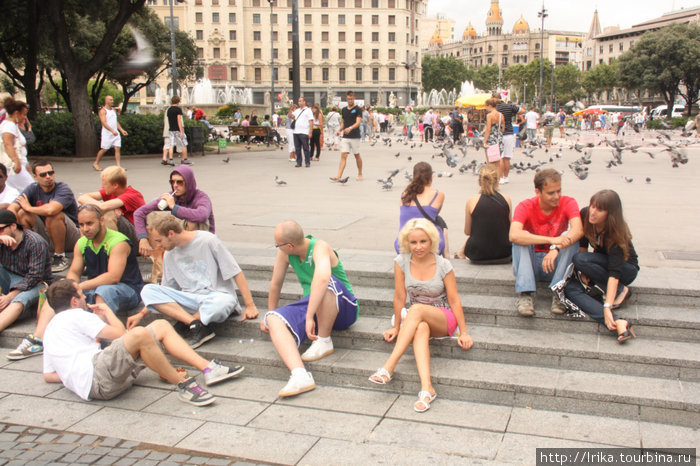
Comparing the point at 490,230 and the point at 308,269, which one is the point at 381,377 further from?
the point at 490,230

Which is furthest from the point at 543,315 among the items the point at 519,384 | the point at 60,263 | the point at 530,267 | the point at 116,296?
the point at 60,263

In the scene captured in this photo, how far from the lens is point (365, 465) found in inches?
141

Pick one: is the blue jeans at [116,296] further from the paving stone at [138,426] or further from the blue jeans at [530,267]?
the blue jeans at [530,267]

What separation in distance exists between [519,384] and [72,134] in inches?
A: 671

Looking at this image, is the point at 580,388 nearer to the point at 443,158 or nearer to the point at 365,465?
the point at 365,465

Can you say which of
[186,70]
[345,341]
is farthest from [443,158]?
[186,70]

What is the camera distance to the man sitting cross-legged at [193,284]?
5172 millimetres

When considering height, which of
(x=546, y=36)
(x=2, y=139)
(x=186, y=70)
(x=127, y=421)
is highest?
(x=546, y=36)

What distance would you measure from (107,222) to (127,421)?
2568mm

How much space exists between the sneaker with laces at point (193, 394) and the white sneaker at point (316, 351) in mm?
747

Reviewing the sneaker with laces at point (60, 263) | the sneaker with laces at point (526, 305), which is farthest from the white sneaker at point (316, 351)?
the sneaker with laces at point (60, 263)

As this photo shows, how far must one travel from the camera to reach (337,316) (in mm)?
4992

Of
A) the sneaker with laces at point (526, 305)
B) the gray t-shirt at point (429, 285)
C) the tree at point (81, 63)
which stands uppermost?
the tree at point (81, 63)

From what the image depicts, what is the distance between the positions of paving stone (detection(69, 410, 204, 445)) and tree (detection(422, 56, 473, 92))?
4757 inches
